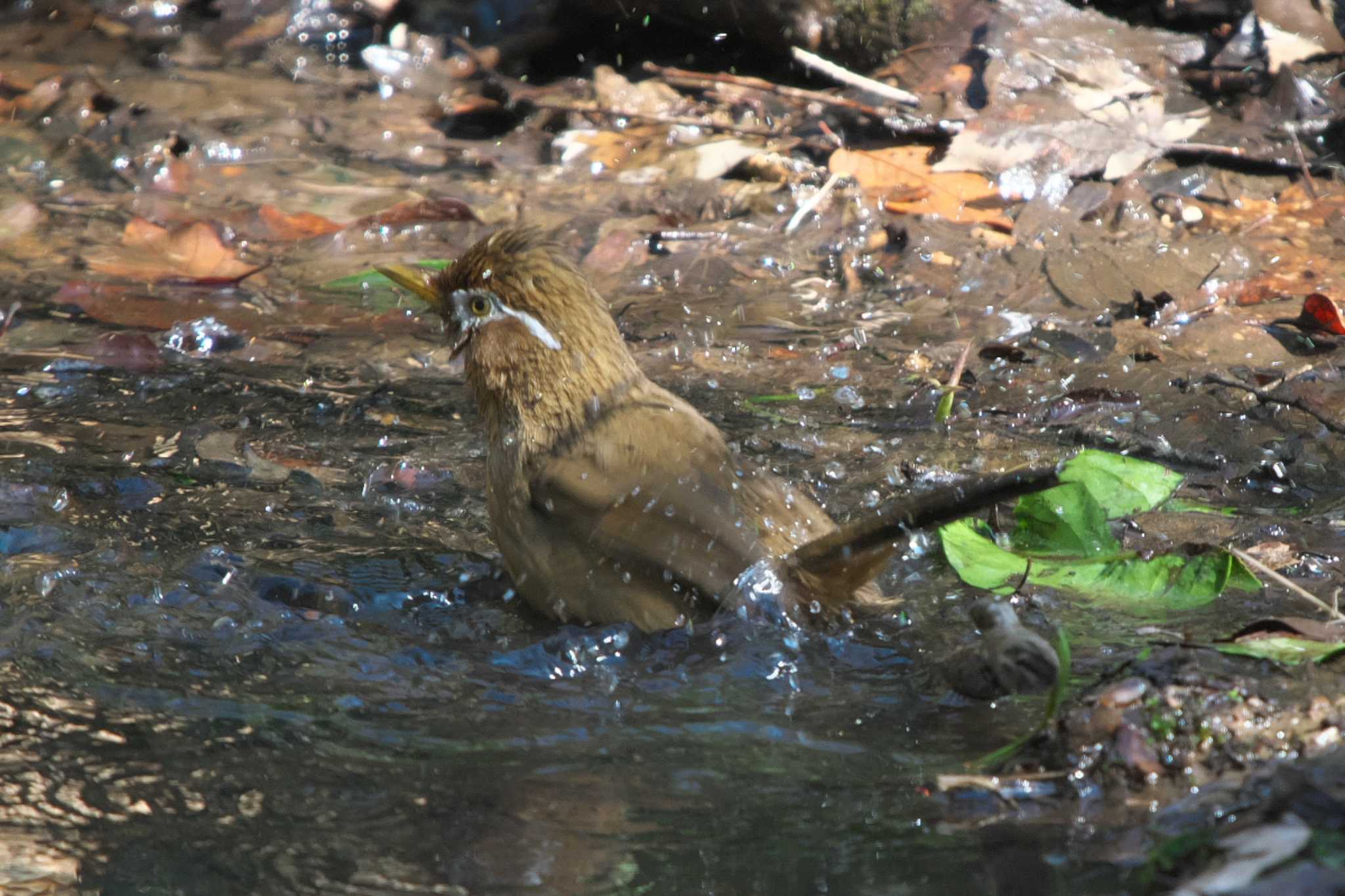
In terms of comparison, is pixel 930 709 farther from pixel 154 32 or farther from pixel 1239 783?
pixel 154 32

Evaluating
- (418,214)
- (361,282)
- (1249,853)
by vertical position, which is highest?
(1249,853)

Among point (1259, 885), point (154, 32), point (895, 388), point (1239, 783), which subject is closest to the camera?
point (1259, 885)

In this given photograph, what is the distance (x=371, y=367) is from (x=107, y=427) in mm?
1072

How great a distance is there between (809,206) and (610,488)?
3.17 m

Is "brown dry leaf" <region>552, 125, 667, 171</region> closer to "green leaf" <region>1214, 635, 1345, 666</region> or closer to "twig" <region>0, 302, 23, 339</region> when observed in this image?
"twig" <region>0, 302, 23, 339</region>

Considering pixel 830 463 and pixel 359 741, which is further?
pixel 830 463

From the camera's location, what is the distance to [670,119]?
7855 millimetres

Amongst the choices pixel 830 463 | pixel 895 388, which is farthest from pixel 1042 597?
pixel 895 388

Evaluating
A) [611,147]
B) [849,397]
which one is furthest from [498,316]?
[611,147]

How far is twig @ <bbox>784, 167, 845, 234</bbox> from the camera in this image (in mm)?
6984

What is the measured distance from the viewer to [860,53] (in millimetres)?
7887

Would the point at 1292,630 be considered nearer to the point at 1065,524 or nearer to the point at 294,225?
the point at 1065,524

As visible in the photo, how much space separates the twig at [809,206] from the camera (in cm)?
698

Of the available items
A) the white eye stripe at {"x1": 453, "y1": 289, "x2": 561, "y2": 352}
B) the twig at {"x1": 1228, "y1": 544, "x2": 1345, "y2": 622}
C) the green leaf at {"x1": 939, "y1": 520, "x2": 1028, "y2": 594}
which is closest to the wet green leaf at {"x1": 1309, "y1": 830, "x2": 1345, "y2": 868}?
the twig at {"x1": 1228, "y1": 544, "x2": 1345, "y2": 622}
